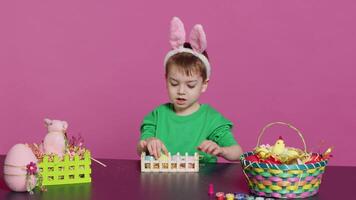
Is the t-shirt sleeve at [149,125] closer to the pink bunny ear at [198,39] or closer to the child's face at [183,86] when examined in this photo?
the child's face at [183,86]

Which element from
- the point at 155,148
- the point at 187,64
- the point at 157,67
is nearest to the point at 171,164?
the point at 155,148

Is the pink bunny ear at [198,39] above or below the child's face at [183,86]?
above

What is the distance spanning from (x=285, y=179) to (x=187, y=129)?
792mm

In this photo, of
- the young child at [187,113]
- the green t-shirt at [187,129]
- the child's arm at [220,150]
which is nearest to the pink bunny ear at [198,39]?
the young child at [187,113]

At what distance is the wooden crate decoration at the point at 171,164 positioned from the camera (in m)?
2.08

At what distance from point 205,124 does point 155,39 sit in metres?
1.24

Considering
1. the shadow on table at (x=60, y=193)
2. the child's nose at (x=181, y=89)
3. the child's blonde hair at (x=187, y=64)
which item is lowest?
the shadow on table at (x=60, y=193)

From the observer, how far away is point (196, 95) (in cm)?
242

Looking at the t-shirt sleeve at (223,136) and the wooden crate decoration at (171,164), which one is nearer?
the wooden crate decoration at (171,164)

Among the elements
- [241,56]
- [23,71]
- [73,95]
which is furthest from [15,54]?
[241,56]

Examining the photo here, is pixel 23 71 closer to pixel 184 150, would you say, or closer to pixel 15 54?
pixel 15 54

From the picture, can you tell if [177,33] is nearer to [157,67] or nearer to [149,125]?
[149,125]

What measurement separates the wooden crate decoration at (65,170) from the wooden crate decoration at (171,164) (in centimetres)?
20

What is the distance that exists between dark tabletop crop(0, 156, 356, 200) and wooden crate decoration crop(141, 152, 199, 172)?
0.02m
